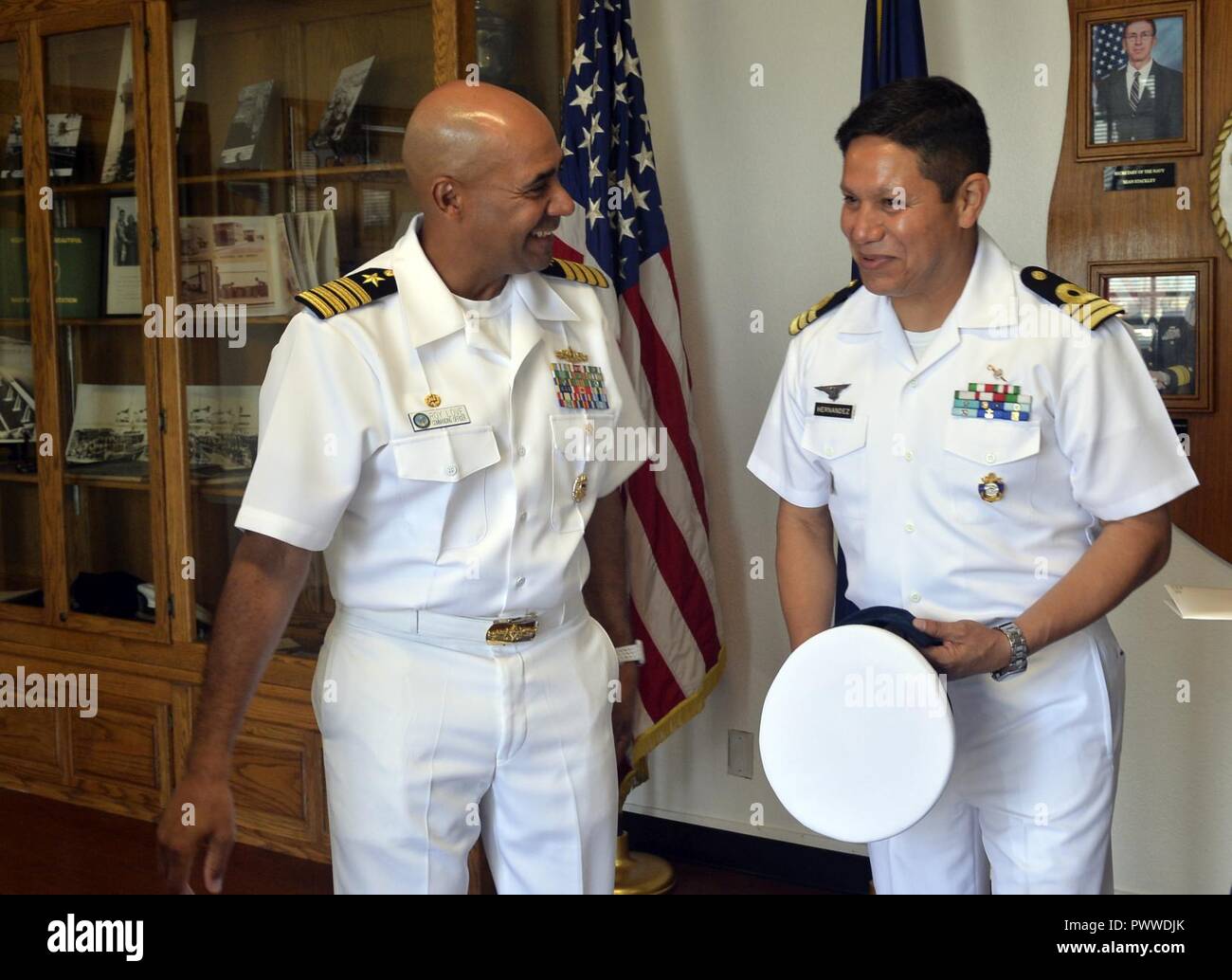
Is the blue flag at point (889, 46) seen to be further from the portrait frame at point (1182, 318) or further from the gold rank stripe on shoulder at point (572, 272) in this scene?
the gold rank stripe on shoulder at point (572, 272)

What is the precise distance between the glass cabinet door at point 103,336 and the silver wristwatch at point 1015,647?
8.10 feet

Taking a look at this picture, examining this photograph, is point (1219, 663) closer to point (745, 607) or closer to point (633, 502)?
point (745, 607)

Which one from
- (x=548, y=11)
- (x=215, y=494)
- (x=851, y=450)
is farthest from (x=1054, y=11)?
(x=215, y=494)

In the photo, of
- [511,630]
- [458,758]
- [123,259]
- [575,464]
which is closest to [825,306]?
[575,464]

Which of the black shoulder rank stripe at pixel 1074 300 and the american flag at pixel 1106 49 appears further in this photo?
the american flag at pixel 1106 49

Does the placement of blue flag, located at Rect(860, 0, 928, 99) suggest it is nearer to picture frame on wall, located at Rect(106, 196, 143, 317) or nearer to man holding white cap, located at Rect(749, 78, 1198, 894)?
man holding white cap, located at Rect(749, 78, 1198, 894)

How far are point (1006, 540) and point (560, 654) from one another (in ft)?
2.12

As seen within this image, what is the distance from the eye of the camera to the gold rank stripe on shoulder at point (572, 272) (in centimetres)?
195

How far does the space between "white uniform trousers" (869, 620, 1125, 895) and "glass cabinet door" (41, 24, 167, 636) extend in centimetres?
236

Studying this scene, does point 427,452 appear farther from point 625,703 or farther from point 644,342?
point 644,342

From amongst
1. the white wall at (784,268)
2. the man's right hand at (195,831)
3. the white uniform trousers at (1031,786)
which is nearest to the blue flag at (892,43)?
the white wall at (784,268)

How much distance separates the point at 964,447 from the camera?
5.64ft

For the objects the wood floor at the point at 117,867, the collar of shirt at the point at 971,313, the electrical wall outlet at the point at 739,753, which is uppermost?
the collar of shirt at the point at 971,313

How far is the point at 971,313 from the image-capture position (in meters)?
1.75
